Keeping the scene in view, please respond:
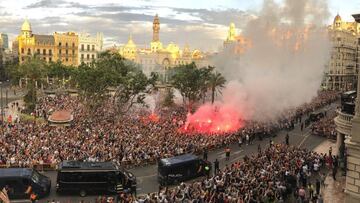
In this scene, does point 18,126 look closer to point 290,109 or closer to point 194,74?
point 194,74

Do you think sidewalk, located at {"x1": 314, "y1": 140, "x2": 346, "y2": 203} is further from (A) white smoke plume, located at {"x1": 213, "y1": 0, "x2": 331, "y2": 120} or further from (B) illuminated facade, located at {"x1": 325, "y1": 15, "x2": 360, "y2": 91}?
(B) illuminated facade, located at {"x1": 325, "y1": 15, "x2": 360, "y2": 91}

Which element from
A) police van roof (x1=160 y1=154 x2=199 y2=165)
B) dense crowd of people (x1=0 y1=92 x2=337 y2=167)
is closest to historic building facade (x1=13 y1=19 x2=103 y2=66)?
dense crowd of people (x1=0 y1=92 x2=337 y2=167)

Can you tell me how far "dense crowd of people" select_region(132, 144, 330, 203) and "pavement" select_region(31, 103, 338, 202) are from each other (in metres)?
3.39

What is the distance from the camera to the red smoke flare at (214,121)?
43991 millimetres

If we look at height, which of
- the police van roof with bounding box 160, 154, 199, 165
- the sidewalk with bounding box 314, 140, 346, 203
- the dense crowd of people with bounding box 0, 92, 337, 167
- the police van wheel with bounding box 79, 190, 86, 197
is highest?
the police van roof with bounding box 160, 154, 199, 165

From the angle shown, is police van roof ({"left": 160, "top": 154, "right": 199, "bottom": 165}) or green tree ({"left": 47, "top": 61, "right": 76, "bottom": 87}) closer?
police van roof ({"left": 160, "top": 154, "right": 199, "bottom": 165})

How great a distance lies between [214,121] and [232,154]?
35.2 feet

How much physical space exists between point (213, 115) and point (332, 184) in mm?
21295

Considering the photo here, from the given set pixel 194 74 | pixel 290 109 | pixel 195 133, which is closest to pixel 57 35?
pixel 194 74

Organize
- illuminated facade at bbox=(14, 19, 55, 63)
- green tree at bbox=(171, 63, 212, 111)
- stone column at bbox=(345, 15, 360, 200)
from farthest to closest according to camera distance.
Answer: illuminated facade at bbox=(14, 19, 55, 63)
green tree at bbox=(171, 63, 212, 111)
stone column at bbox=(345, 15, 360, 200)

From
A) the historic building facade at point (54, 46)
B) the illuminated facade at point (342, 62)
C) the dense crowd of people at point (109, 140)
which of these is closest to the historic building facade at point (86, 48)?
the historic building facade at point (54, 46)

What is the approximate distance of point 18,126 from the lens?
39.2 m

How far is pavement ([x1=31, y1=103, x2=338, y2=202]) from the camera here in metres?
26.1

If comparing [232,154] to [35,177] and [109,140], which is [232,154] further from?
[35,177]
